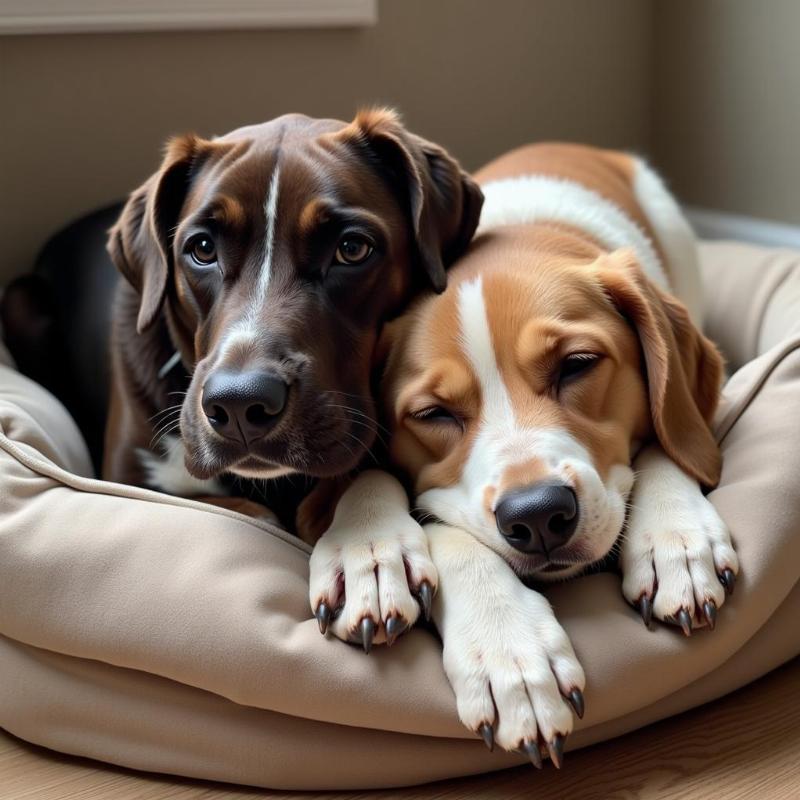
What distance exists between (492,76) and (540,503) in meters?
2.79

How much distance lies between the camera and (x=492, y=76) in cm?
416

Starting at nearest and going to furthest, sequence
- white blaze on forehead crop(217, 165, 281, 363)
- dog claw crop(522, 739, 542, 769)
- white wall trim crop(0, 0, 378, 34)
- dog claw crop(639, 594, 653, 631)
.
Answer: dog claw crop(522, 739, 542, 769) → dog claw crop(639, 594, 653, 631) → white blaze on forehead crop(217, 165, 281, 363) → white wall trim crop(0, 0, 378, 34)

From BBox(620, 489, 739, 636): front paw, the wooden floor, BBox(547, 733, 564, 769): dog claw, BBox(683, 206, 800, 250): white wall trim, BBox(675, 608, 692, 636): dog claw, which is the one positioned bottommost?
BBox(683, 206, 800, 250): white wall trim

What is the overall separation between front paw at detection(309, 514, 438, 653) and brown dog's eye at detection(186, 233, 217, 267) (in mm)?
671

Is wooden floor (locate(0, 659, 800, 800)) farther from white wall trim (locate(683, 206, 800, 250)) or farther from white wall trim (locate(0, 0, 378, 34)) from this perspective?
white wall trim (locate(683, 206, 800, 250))

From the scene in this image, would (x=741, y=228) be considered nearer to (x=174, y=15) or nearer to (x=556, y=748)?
(x=174, y=15)

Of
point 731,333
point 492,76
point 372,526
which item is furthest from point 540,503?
point 492,76

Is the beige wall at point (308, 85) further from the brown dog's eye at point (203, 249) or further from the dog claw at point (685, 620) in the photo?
the dog claw at point (685, 620)

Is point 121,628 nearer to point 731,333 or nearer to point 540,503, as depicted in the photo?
point 540,503

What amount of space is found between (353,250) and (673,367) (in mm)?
695

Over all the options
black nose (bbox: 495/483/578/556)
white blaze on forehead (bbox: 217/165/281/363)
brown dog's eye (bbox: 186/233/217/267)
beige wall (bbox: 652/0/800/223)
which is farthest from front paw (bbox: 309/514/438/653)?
beige wall (bbox: 652/0/800/223)

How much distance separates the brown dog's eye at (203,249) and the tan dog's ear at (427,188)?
40 cm

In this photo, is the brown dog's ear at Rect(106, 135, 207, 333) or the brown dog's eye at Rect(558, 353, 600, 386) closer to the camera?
the brown dog's eye at Rect(558, 353, 600, 386)

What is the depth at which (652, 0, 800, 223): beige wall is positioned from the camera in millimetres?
3867
